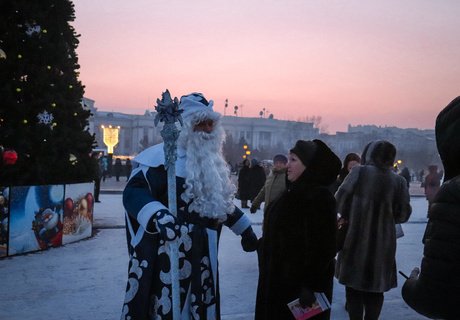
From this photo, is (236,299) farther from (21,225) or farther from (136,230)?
(21,225)

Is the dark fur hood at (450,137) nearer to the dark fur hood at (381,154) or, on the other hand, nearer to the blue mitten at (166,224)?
the blue mitten at (166,224)

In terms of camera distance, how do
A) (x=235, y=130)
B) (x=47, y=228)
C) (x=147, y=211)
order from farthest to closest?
(x=235, y=130), (x=47, y=228), (x=147, y=211)

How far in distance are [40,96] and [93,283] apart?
154 inches

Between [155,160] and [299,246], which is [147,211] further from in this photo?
[299,246]

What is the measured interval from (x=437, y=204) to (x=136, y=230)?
2124mm

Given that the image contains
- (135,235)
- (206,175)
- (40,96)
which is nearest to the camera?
(135,235)

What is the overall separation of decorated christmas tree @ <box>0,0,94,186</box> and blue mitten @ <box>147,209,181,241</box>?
5.64m

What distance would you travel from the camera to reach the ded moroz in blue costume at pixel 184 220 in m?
3.36

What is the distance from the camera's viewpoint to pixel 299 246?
11.5 ft

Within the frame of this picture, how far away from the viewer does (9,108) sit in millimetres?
8500

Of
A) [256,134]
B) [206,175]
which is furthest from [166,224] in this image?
[256,134]

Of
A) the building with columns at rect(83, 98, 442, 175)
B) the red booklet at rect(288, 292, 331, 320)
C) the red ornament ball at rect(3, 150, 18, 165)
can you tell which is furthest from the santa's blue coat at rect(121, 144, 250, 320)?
the building with columns at rect(83, 98, 442, 175)

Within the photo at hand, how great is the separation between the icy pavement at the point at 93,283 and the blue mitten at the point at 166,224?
8.01 feet

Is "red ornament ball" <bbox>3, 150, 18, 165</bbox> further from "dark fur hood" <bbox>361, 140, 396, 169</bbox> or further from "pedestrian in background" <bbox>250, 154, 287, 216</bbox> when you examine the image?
"dark fur hood" <bbox>361, 140, 396, 169</bbox>
